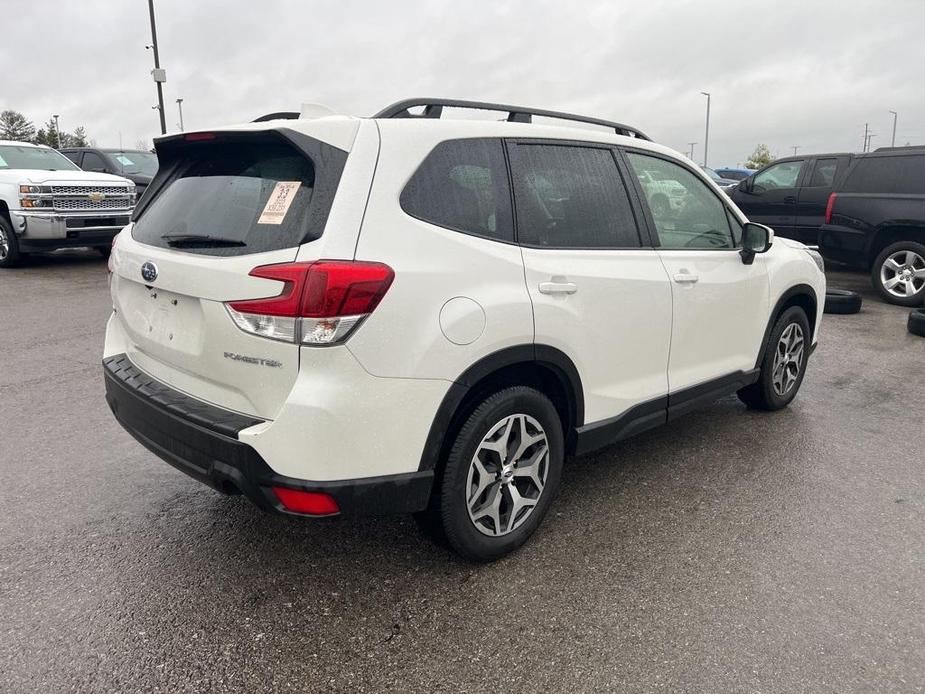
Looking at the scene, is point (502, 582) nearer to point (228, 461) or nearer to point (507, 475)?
point (507, 475)

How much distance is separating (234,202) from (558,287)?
131 cm

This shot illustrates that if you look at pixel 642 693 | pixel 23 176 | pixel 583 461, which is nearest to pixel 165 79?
pixel 23 176

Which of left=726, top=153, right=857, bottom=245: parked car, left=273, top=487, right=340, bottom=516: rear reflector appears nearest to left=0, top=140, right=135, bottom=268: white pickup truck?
left=273, top=487, right=340, bottom=516: rear reflector

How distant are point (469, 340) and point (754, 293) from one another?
234cm

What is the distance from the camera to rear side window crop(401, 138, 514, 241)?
8.49 ft

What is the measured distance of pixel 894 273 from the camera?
9.30 m

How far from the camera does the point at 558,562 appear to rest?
2.99 m

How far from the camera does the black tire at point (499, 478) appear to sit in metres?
2.70

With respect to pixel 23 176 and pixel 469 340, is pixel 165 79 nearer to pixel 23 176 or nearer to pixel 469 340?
pixel 23 176

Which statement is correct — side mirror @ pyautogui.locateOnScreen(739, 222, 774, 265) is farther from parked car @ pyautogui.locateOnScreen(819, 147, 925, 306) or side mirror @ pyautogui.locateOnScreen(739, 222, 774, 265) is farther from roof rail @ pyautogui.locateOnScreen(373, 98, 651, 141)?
parked car @ pyautogui.locateOnScreen(819, 147, 925, 306)

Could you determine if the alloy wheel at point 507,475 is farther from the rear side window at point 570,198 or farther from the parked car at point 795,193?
the parked car at point 795,193

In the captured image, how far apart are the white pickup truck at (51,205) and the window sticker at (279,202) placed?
932cm

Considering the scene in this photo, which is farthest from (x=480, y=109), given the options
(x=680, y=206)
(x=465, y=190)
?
(x=680, y=206)

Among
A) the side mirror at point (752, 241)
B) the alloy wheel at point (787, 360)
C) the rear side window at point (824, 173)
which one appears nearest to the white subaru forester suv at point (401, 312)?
the side mirror at point (752, 241)
